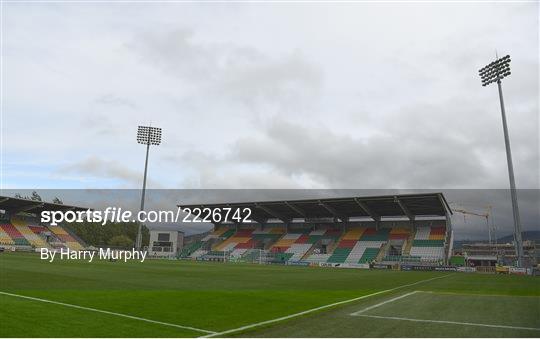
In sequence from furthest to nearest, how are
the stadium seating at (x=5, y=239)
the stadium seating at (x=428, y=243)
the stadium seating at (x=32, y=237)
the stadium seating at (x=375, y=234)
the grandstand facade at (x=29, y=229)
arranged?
the stadium seating at (x=32, y=237)
the stadium seating at (x=375, y=234)
the grandstand facade at (x=29, y=229)
the stadium seating at (x=5, y=239)
the stadium seating at (x=428, y=243)

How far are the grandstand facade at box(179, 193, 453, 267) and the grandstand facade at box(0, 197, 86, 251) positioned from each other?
2378 cm

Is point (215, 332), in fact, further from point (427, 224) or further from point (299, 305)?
point (427, 224)

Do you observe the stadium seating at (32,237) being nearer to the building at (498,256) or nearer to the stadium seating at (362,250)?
the stadium seating at (362,250)

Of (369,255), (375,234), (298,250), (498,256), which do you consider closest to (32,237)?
(298,250)

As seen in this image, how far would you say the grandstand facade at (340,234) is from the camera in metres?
65.5

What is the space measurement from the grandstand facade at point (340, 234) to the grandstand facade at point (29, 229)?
78.0ft

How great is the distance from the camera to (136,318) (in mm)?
10242

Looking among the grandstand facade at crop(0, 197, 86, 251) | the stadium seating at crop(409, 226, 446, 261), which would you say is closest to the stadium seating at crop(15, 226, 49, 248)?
the grandstand facade at crop(0, 197, 86, 251)

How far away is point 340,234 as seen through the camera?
77.6m

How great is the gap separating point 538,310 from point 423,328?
22.2 feet

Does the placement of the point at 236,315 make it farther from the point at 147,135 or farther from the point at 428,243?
the point at 147,135

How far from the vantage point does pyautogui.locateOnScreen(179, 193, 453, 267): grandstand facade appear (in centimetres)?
6550

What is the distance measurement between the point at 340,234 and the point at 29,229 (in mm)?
60507

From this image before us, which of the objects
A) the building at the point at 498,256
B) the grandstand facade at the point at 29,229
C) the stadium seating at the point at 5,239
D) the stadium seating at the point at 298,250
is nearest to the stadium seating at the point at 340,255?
the stadium seating at the point at 298,250
